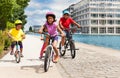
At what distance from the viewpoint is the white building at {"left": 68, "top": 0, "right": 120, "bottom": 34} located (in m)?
134

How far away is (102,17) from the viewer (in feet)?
445

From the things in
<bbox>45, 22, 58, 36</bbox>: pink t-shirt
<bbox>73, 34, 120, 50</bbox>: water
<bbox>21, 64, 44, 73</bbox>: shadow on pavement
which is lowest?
<bbox>73, 34, 120, 50</bbox>: water

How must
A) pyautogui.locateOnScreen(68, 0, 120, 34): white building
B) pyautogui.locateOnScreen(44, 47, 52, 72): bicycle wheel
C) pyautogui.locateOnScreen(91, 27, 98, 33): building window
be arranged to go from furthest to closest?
pyautogui.locateOnScreen(91, 27, 98, 33): building window < pyautogui.locateOnScreen(68, 0, 120, 34): white building < pyautogui.locateOnScreen(44, 47, 52, 72): bicycle wheel

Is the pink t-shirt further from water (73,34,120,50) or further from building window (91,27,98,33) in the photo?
building window (91,27,98,33)

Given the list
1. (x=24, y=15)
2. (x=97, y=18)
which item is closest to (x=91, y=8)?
(x=97, y=18)

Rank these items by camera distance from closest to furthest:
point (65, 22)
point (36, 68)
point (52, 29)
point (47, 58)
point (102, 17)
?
point (47, 58) → point (36, 68) → point (52, 29) → point (65, 22) → point (102, 17)

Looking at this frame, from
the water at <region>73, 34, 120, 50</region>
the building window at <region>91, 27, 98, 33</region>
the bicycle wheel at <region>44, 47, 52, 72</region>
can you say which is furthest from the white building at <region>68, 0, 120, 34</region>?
the bicycle wheel at <region>44, 47, 52, 72</region>

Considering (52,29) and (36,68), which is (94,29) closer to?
(52,29)

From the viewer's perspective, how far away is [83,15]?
14200 centimetres

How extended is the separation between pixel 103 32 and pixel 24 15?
6803 centimetres

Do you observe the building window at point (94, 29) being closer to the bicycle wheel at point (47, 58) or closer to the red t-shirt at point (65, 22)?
the red t-shirt at point (65, 22)

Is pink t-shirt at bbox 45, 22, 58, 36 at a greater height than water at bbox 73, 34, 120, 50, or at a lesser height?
greater

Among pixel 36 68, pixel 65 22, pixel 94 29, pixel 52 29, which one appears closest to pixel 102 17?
pixel 94 29

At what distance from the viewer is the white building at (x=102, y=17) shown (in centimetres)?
13388
